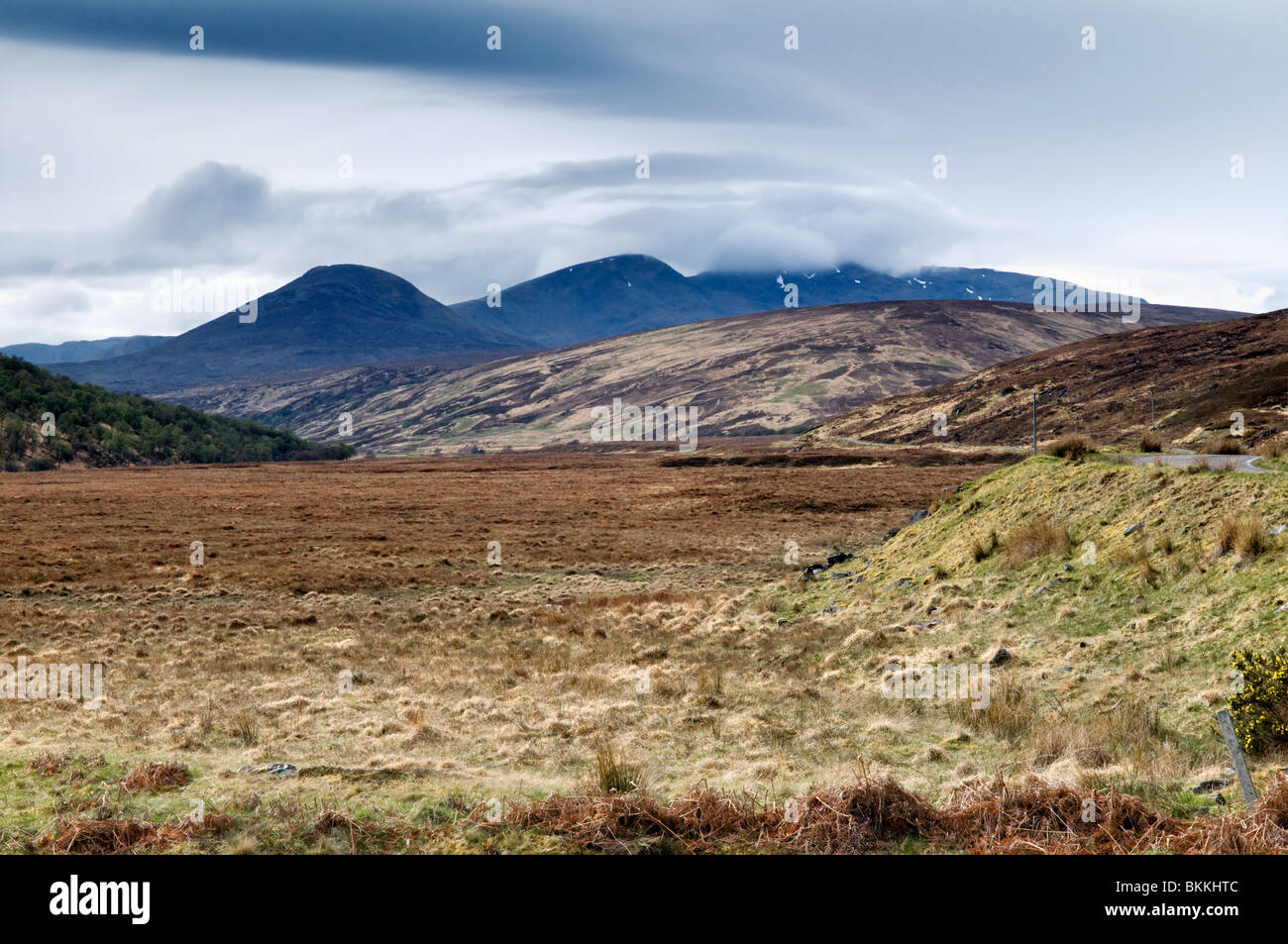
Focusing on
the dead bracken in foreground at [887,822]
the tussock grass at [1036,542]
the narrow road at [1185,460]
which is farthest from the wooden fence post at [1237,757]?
the narrow road at [1185,460]

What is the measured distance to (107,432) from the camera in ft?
454

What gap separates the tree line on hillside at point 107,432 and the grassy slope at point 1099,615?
134 m

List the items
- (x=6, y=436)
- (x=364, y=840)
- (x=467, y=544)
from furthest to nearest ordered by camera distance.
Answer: (x=6, y=436) < (x=467, y=544) < (x=364, y=840)

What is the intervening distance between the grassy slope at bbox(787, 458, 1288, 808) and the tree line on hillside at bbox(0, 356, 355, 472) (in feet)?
438

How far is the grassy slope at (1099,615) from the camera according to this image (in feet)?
33.5

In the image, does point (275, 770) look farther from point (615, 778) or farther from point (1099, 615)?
point (1099, 615)

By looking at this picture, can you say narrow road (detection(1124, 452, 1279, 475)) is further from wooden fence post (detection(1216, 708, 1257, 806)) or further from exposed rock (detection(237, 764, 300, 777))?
exposed rock (detection(237, 764, 300, 777))

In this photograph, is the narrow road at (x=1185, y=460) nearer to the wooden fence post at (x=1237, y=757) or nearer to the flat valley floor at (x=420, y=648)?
the flat valley floor at (x=420, y=648)

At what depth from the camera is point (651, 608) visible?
82.8ft

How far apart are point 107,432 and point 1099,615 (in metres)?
156
